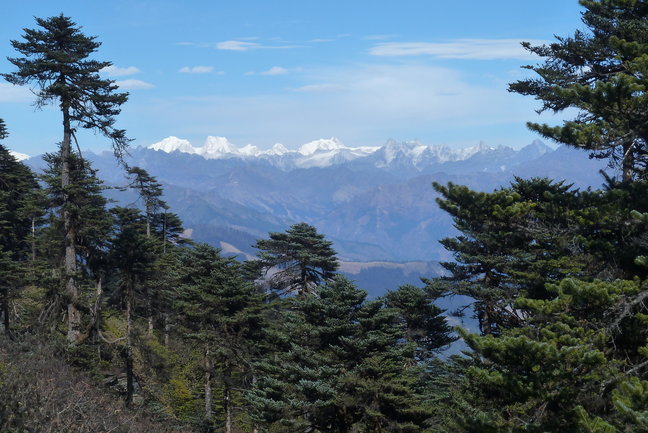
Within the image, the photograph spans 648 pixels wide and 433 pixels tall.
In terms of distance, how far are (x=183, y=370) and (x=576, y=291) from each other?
1117 inches

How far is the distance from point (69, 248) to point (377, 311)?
1236 centimetres

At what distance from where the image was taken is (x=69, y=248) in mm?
22812

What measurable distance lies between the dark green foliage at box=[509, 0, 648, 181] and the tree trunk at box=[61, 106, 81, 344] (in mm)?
16850

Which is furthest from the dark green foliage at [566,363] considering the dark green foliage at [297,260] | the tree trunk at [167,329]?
the tree trunk at [167,329]

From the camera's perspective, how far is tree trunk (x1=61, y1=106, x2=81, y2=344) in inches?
865

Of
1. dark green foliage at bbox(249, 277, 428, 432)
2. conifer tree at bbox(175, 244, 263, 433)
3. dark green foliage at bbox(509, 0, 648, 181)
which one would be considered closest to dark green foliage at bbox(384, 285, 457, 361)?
conifer tree at bbox(175, 244, 263, 433)

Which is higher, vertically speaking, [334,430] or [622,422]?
[622,422]

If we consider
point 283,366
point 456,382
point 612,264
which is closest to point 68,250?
point 283,366

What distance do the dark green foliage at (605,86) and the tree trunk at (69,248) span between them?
16.8m

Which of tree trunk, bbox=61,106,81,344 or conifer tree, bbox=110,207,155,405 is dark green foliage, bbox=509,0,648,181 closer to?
tree trunk, bbox=61,106,81,344

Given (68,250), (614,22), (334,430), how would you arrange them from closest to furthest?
(614,22)
(334,430)
(68,250)

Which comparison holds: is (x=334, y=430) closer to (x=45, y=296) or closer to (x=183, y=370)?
(x=45, y=296)

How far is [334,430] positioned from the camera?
2127 centimetres

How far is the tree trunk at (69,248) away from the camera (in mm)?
21975
